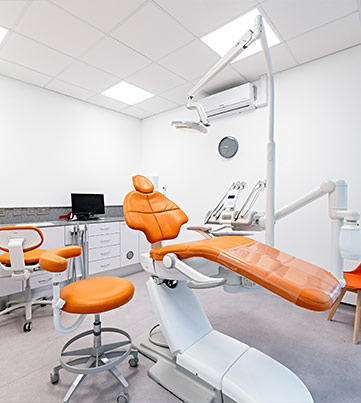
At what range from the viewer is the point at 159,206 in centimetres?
210

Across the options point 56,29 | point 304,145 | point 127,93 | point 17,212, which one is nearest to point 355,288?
point 304,145

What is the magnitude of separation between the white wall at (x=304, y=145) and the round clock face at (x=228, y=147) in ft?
0.28

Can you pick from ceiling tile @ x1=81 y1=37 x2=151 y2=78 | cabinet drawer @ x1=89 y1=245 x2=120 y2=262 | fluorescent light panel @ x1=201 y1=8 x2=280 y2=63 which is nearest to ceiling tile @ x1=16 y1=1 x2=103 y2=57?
ceiling tile @ x1=81 y1=37 x2=151 y2=78

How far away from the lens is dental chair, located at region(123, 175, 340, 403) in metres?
1.17

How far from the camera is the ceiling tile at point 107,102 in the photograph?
4266 millimetres

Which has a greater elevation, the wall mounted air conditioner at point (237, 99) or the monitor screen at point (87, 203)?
the wall mounted air conditioner at point (237, 99)

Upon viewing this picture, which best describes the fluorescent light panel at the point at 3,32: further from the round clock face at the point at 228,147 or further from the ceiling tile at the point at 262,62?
the round clock face at the point at 228,147

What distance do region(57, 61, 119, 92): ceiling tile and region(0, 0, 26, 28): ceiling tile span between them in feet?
2.59

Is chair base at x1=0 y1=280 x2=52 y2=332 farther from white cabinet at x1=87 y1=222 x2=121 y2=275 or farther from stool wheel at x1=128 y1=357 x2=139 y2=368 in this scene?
stool wheel at x1=128 y1=357 x2=139 y2=368

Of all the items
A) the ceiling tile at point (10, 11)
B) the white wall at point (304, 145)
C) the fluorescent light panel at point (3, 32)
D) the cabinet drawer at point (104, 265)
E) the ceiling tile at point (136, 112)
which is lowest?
the cabinet drawer at point (104, 265)

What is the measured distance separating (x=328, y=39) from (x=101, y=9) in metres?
2.45

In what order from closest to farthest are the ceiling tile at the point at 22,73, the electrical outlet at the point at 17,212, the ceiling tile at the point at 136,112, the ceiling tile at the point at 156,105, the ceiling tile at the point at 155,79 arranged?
the ceiling tile at the point at 22,73
the ceiling tile at the point at 155,79
the electrical outlet at the point at 17,212
the ceiling tile at the point at 156,105
the ceiling tile at the point at 136,112

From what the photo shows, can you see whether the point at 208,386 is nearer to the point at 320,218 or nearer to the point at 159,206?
the point at 159,206

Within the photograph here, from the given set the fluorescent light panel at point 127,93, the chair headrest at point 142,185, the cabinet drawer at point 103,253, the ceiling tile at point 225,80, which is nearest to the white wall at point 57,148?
the fluorescent light panel at point 127,93
